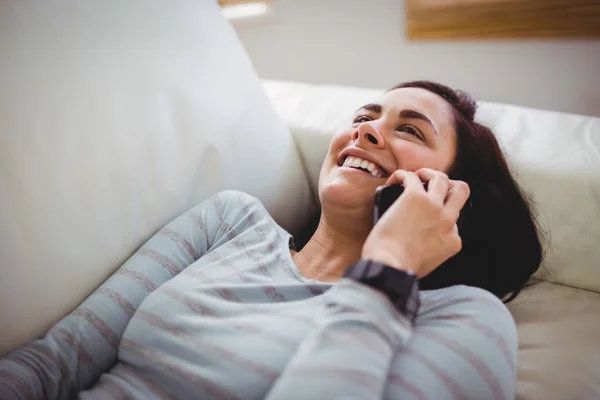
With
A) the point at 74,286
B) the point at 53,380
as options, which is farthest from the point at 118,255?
the point at 53,380

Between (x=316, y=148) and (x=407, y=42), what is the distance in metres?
0.59

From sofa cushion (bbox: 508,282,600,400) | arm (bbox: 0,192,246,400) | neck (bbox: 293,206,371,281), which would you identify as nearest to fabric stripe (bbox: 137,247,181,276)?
arm (bbox: 0,192,246,400)

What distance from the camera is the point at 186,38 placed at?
936 millimetres

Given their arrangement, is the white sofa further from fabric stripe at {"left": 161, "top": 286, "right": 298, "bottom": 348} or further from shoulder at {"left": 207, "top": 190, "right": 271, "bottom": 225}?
fabric stripe at {"left": 161, "top": 286, "right": 298, "bottom": 348}

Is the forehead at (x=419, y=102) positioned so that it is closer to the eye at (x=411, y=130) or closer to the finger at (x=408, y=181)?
the eye at (x=411, y=130)

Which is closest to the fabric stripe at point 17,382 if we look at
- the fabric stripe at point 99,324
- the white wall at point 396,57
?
the fabric stripe at point 99,324

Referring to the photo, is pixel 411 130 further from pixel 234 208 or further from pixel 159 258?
pixel 159 258

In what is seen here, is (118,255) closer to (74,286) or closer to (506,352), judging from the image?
(74,286)

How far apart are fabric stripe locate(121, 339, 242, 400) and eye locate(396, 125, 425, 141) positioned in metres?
0.57

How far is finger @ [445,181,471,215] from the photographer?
28.6 inches

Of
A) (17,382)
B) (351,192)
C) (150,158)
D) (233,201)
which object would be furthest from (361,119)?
(17,382)

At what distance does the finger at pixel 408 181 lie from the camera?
71cm

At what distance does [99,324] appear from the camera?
2.46ft

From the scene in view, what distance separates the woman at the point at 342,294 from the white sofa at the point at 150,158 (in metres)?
0.06
